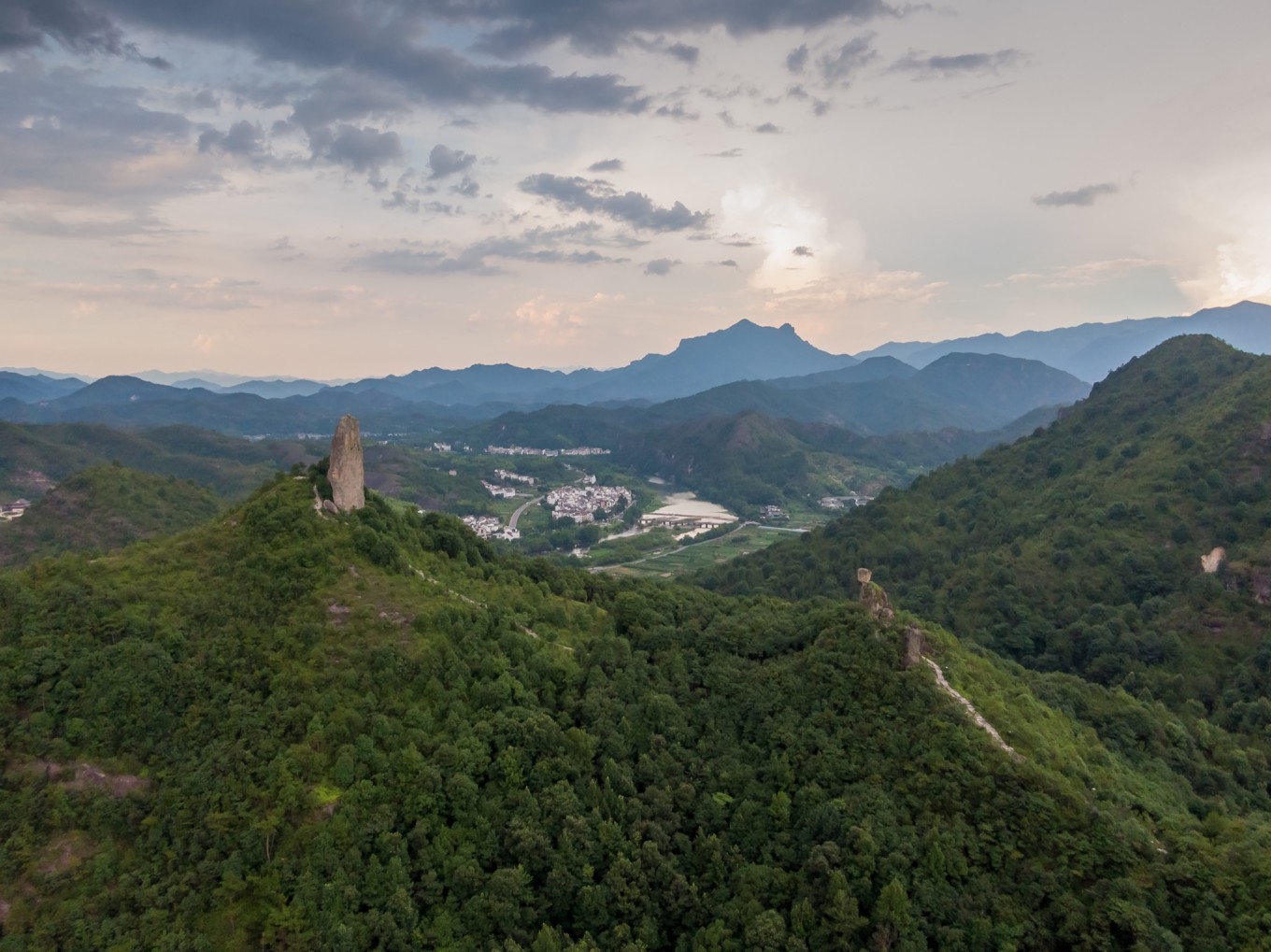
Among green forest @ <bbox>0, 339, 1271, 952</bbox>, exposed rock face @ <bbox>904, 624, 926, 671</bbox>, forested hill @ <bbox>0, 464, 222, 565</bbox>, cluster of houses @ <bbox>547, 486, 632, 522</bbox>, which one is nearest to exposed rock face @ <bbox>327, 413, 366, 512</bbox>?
green forest @ <bbox>0, 339, 1271, 952</bbox>

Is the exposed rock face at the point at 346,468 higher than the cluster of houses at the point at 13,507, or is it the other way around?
the exposed rock face at the point at 346,468

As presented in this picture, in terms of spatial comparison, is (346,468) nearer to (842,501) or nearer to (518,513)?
A: (518,513)

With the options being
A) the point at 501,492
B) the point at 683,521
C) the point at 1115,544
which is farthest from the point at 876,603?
the point at 501,492

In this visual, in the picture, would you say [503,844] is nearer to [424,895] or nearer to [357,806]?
[424,895]

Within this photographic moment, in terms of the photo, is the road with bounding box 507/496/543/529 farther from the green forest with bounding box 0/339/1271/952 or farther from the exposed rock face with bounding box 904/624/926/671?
the exposed rock face with bounding box 904/624/926/671

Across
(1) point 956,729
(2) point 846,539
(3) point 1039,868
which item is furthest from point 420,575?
(2) point 846,539

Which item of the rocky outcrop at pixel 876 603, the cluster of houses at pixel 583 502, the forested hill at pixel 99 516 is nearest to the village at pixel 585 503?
the cluster of houses at pixel 583 502

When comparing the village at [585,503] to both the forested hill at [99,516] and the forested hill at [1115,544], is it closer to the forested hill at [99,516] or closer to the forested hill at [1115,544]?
the forested hill at [1115,544]
